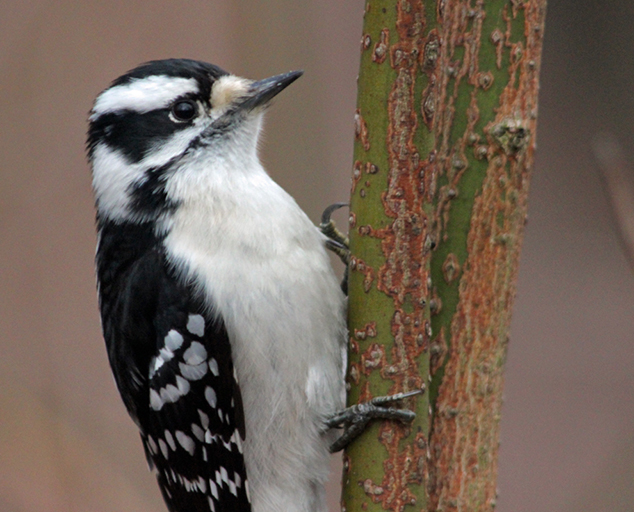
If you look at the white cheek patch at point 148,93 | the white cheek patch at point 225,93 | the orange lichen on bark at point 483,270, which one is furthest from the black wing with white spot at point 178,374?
Answer: the orange lichen on bark at point 483,270

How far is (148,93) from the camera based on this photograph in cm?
243

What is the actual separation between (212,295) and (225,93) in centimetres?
68

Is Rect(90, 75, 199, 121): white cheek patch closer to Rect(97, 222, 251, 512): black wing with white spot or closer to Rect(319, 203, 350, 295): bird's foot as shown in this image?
Rect(97, 222, 251, 512): black wing with white spot

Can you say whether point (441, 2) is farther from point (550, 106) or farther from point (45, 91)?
point (550, 106)

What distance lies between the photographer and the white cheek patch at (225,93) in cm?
249

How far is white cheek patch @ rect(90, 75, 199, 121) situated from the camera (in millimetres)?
2436

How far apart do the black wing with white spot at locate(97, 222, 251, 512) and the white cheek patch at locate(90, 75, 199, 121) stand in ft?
1.27

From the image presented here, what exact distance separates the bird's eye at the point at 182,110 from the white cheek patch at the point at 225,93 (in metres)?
0.08

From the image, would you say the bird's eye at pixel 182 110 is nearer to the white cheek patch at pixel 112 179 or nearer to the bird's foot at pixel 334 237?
the white cheek patch at pixel 112 179

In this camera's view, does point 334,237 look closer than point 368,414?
No

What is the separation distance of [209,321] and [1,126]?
6.30 feet

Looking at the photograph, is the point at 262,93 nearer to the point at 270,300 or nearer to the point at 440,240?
the point at 270,300

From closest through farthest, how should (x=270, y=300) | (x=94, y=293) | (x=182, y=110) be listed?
1. (x=270, y=300)
2. (x=182, y=110)
3. (x=94, y=293)

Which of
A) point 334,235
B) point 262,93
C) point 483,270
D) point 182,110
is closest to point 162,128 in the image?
point 182,110
